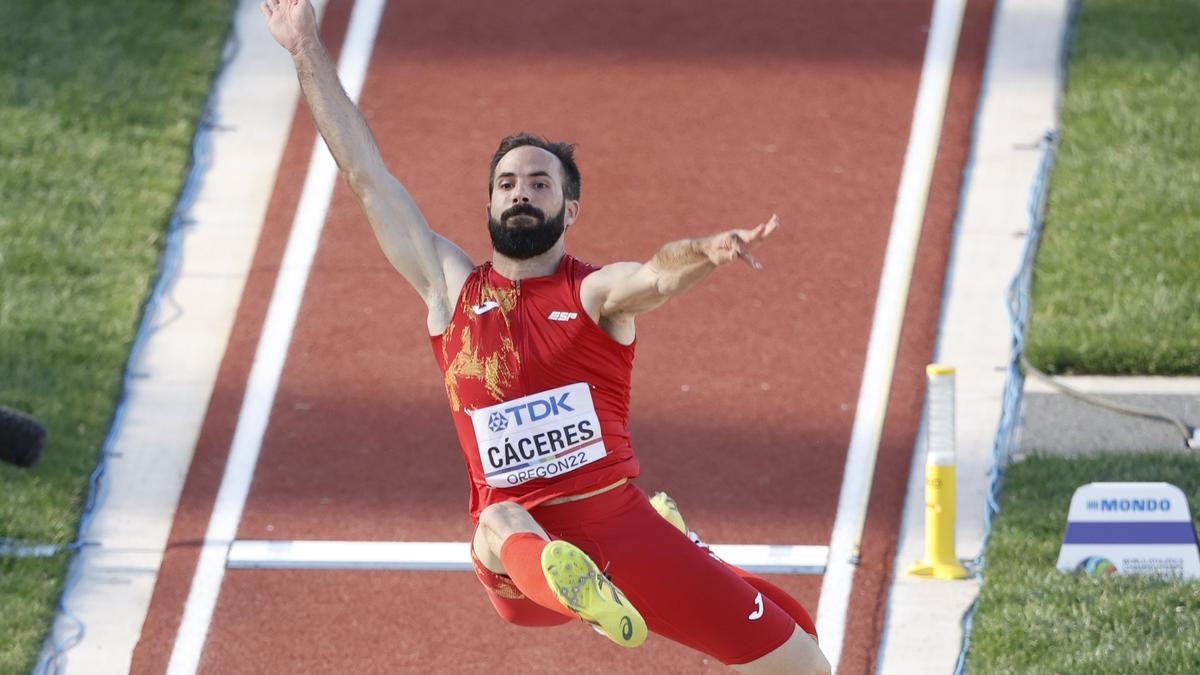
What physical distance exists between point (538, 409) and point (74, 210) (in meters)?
4.94

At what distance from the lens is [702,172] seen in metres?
10.3

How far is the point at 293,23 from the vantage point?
262 inches

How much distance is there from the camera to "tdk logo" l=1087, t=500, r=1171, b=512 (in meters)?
7.36

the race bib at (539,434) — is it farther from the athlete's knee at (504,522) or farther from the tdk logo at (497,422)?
the athlete's knee at (504,522)

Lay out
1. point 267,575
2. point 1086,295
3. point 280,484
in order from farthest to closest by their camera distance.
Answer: point 1086,295 → point 280,484 → point 267,575

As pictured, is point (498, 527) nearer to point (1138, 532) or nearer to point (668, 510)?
point (668, 510)

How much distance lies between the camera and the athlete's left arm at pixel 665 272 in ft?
17.3

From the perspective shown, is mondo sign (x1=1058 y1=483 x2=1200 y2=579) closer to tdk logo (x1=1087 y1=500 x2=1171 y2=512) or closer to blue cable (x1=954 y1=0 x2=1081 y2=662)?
tdk logo (x1=1087 y1=500 x2=1171 y2=512)

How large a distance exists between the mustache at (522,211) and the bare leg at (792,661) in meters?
1.65

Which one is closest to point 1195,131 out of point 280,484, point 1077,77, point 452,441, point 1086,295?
point 1077,77

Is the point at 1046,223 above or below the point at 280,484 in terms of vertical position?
above

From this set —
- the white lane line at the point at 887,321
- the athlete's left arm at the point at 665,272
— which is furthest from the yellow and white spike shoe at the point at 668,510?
the white lane line at the point at 887,321

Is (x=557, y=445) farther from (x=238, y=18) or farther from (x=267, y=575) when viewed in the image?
(x=238, y=18)

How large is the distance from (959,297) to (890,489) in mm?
1476
